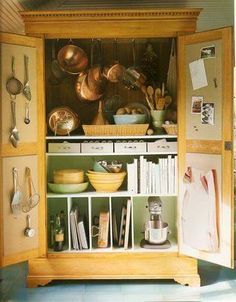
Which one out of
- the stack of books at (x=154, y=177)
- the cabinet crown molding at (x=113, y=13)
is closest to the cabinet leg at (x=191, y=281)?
the stack of books at (x=154, y=177)

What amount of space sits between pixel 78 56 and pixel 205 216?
5.08 ft

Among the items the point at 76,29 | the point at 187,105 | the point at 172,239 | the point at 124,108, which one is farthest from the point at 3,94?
the point at 172,239

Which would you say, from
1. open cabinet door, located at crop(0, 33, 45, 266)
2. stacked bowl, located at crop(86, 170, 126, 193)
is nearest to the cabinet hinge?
stacked bowl, located at crop(86, 170, 126, 193)

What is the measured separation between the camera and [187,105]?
2.99 m

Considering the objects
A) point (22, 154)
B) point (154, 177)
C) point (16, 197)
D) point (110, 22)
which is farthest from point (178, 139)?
point (16, 197)

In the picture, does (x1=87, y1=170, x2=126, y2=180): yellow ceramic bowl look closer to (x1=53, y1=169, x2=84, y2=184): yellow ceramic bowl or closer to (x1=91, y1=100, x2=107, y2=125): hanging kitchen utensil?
(x1=53, y1=169, x2=84, y2=184): yellow ceramic bowl

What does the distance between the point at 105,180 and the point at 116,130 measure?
1.28 feet

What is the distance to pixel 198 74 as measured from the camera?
2.91m

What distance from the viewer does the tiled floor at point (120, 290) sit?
2846mm

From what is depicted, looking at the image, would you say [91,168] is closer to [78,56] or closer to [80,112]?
[80,112]

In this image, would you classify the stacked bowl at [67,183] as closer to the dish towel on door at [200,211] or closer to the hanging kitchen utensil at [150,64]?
the dish towel on door at [200,211]

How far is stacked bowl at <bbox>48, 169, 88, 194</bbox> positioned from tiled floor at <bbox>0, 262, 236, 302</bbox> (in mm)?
690

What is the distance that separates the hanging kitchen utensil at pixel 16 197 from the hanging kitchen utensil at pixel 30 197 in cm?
5

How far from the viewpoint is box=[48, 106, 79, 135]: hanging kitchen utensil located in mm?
3240
